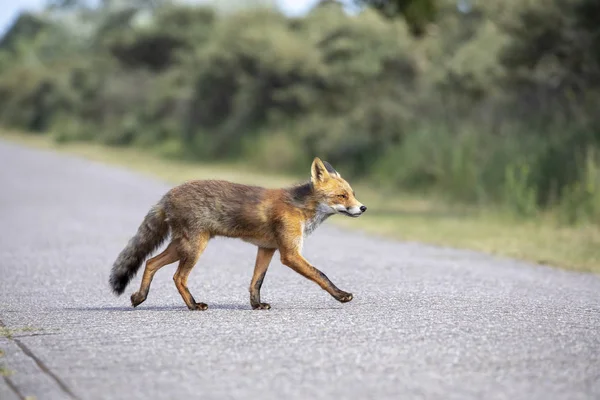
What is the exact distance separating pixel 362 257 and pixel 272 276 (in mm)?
2376

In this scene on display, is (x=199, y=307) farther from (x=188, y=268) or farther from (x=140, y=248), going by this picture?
(x=140, y=248)

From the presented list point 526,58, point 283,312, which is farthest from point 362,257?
point 526,58

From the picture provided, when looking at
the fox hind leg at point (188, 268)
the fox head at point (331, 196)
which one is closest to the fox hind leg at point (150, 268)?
the fox hind leg at point (188, 268)

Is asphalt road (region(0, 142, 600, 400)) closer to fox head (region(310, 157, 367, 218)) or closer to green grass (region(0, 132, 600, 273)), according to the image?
fox head (region(310, 157, 367, 218))

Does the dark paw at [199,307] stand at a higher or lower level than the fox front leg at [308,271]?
lower

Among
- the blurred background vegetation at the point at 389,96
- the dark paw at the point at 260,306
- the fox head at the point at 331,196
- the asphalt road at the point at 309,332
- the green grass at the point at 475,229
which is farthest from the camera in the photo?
the blurred background vegetation at the point at 389,96

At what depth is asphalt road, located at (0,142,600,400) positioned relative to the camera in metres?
6.00

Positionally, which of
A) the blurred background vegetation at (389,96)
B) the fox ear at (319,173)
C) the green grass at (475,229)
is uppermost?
the blurred background vegetation at (389,96)

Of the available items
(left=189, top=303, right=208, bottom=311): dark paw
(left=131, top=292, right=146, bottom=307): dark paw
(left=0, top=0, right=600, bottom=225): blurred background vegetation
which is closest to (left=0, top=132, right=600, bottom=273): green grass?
(left=0, top=0, right=600, bottom=225): blurred background vegetation

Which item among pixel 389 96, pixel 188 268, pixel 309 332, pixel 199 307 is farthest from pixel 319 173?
pixel 389 96

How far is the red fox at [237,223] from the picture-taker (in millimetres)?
8898

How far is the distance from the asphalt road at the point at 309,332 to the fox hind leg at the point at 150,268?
115 millimetres

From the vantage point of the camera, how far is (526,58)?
2033cm

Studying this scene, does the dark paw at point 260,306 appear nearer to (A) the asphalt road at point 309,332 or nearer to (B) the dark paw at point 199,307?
(A) the asphalt road at point 309,332
